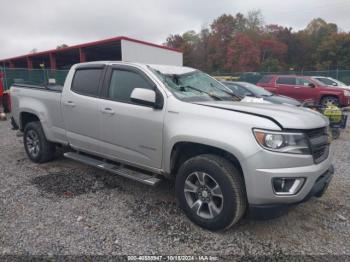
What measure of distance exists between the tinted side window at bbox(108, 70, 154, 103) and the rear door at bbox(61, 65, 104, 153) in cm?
25

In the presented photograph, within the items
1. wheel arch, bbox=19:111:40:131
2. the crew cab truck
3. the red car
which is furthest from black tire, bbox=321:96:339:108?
wheel arch, bbox=19:111:40:131

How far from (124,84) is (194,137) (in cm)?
144

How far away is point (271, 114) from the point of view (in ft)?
9.18

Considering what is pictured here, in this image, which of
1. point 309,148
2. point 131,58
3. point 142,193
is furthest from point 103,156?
point 131,58

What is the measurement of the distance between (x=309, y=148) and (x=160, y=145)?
1594mm

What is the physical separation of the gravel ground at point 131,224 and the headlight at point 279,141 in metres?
1.00

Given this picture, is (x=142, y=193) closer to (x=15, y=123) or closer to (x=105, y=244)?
(x=105, y=244)

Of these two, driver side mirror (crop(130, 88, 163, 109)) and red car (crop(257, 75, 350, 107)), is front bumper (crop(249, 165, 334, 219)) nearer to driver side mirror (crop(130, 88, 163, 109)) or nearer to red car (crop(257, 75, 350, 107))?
driver side mirror (crop(130, 88, 163, 109))

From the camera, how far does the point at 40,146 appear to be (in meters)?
5.08

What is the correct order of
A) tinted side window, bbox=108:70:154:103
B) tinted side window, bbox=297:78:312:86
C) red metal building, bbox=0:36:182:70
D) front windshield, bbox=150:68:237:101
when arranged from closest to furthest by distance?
front windshield, bbox=150:68:237:101 → tinted side window, bbox=108:70:154:103 → tinted side window, bbox=297:78:312:86 → red metal building, bbox=0:36:182:70

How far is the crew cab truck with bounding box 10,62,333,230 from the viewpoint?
263 centimetres

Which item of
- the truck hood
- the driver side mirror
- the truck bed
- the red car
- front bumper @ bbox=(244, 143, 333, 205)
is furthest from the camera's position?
the red car

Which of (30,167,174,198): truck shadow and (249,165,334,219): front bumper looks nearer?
(249,165,334,219): front bumper

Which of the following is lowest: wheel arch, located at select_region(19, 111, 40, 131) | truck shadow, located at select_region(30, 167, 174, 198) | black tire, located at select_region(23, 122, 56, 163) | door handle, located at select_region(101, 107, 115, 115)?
truck shadow, located at select_region(30, 167, 174, 198)
